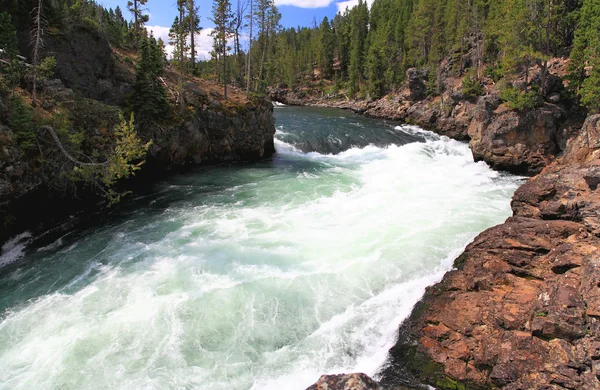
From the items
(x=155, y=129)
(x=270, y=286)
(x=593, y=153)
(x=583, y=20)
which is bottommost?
(x=270, y=286)

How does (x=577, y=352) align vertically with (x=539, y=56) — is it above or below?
below

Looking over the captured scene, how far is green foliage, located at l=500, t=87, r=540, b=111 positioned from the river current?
772 cm

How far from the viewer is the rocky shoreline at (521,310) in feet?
21.9

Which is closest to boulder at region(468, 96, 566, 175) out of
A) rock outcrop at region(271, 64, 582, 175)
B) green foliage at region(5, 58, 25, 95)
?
rock outcrop at region(271, 64, 582, 175)

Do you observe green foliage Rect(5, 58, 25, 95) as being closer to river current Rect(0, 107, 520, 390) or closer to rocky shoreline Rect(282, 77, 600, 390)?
river current Rect(0, 107, 520, 390)

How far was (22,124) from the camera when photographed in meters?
13.0

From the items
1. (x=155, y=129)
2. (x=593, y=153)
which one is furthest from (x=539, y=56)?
(x=155, y=129)

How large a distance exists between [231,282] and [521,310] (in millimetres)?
7948

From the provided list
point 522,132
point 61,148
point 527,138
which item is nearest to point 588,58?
point 522,132

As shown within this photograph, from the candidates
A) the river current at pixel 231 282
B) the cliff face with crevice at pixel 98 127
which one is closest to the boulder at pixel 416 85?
the cliff face with crevice at pixel 98 127

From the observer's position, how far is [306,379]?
7.56m

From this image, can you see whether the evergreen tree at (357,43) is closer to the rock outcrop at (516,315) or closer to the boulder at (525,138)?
the boulder at (525,138)

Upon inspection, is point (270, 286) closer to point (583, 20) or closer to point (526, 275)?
point (526, 275)

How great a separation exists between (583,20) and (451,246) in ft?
82.6
